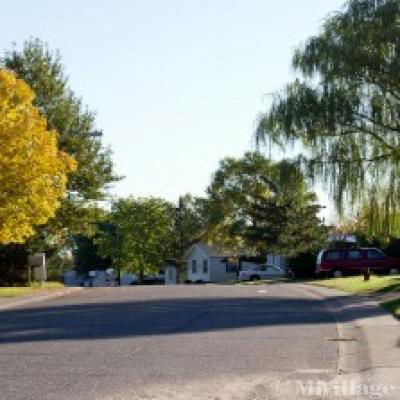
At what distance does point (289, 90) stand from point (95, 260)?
8657 centimetres

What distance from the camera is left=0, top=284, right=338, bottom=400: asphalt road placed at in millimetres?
11430

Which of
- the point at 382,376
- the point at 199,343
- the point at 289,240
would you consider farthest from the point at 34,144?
the point at 289,240

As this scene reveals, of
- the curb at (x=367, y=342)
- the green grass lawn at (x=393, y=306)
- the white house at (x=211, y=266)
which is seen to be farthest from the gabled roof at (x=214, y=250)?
the green grass lawn at (x=393, y=306)

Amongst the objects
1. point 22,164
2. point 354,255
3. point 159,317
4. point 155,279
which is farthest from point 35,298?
point 155,279

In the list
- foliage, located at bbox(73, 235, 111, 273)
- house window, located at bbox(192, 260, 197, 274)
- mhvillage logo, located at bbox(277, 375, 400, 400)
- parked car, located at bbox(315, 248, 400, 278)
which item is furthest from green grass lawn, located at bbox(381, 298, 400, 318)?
foliage, located at bbox(73, 235, 111, 273)

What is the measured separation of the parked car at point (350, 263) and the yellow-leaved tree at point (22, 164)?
74.7ft

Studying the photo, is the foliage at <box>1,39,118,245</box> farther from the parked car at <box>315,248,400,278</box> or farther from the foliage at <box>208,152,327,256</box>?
the foliage at <box>208,152,327,256</box>

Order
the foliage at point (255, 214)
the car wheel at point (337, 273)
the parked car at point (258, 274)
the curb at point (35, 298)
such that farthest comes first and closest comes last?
the foliage at point (255, 214) < the parked car at point (258, 274) < the car wheel at point (337, 273) < the curb at point (35, 298)

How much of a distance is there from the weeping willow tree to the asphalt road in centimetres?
871

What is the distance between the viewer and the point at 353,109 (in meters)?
32.7

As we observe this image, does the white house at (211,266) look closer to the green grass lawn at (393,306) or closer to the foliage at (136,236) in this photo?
the foliage at (136,236)

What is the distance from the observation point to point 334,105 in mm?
32656

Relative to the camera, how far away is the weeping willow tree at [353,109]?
3195 centimetres

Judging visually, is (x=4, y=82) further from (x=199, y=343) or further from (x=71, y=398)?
(x=71, y=398)
